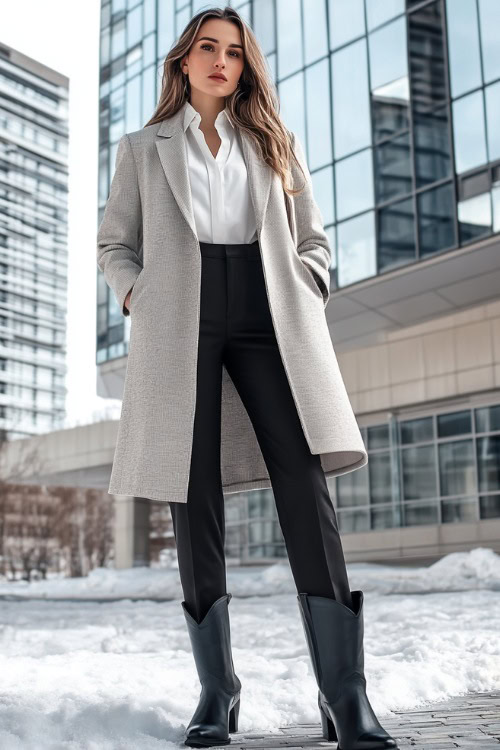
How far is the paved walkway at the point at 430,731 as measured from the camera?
1979mm

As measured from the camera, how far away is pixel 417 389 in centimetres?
1873

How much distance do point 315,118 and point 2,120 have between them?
63.0 meters

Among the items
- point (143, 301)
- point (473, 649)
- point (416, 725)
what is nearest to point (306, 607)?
point (416, 725)

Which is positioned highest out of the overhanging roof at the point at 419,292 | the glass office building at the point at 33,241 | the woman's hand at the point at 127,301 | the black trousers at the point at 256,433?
the glass office building at the point at 33,241

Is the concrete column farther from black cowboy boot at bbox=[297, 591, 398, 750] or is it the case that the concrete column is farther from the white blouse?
black cowboy boot at bbox=[297, 591, 398, 750]

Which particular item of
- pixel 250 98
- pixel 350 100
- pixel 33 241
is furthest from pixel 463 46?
pixel 33 241

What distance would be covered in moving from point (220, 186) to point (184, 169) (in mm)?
116

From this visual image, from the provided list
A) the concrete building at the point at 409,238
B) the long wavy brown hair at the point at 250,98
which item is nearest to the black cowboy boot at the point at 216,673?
the long wavy brown hair at the point at 250,98

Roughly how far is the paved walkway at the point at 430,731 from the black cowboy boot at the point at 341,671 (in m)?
0.07

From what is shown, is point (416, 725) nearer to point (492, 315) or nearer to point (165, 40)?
point (492, 315)

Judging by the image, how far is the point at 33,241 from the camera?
229ft

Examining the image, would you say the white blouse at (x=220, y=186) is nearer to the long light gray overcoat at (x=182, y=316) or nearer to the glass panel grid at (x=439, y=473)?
the long light gray overcoat at (x=182, y=316)

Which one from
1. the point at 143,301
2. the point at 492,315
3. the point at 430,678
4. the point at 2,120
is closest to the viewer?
the point at 143,301

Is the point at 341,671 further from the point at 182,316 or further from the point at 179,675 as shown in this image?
the point at 179,675
